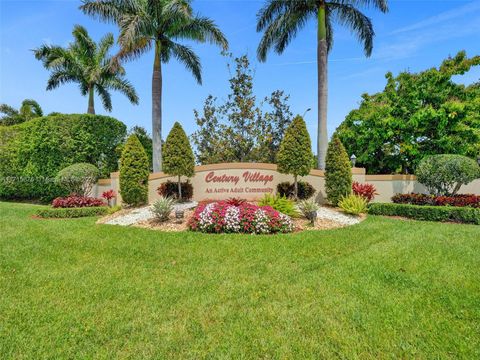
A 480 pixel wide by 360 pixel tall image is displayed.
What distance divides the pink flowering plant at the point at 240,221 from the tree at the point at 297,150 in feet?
11.0

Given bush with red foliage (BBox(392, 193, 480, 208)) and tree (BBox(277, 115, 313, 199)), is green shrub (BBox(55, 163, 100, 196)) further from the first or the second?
bush with red foliage (BBox(392, 193, 480, 208))

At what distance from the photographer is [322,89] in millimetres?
13641

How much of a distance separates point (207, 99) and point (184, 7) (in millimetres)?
5796

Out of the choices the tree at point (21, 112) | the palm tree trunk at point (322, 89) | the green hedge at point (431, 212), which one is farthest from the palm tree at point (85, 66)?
the green hedge at point (431, 212)

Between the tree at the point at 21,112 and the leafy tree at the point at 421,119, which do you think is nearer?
the leafy tree at the point at 421,119

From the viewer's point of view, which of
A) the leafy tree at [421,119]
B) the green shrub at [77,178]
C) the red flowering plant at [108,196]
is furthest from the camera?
the leafy tree at [421,119]

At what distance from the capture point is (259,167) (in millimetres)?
12750

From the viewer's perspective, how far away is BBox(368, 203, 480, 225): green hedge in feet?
30.9

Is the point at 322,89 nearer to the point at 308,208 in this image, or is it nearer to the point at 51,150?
the point at 308,208

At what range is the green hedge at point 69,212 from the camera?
35.3 feet

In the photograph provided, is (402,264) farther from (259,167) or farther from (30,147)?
(30,147)

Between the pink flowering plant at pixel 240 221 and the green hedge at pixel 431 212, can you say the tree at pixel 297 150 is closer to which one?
the green hedge at pixel 431 212

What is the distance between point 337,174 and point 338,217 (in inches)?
84.4

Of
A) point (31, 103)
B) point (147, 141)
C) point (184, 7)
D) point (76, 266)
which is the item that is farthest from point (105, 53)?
point (76, 266)
